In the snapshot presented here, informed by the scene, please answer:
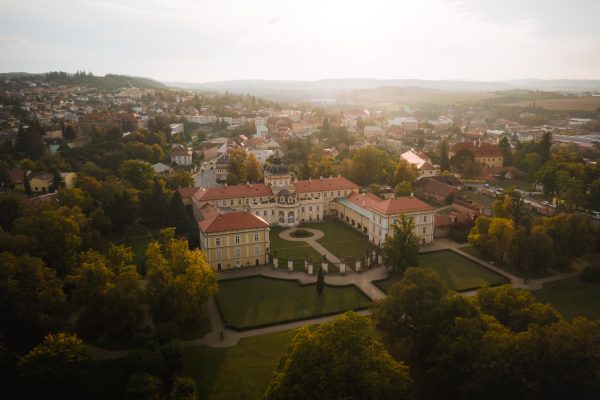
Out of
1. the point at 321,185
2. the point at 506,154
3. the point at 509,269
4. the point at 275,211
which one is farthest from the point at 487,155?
the point at 275,211

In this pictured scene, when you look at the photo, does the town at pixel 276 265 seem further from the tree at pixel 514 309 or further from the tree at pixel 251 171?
the tree at pixel 251 171

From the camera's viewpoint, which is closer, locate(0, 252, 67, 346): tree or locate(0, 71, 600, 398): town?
locate(0, 71, 600, 398): town

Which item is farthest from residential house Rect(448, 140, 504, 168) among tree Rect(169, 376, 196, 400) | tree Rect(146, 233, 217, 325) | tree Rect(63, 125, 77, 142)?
tree Rect(63, 125, 77, 142)

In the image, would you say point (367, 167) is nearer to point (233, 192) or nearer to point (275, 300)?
point (233, 192)

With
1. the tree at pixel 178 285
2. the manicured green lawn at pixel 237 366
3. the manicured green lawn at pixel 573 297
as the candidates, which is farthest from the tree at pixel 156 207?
the manicured green lawn at pixel 573 297

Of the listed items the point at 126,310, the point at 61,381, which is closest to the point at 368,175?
the point at 126,310

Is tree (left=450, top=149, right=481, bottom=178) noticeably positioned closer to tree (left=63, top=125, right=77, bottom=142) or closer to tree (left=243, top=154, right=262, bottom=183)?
tree (left=243, top=154, right=262, bottom=183)
